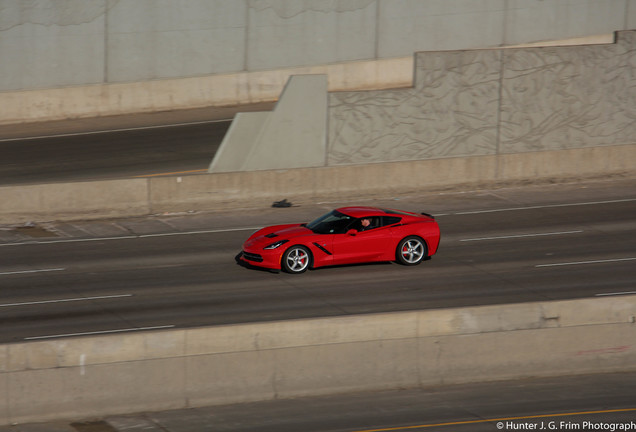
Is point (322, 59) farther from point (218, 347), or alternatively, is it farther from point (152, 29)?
point (218, 347)

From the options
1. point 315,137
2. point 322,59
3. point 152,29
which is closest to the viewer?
point 315,137

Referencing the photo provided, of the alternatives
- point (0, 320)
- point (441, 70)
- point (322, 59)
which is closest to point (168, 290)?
point (0, 320)

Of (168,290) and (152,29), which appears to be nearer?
(168,290)

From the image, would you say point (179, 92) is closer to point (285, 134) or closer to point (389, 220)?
point (285, 134)

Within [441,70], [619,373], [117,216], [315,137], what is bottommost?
[619,373]

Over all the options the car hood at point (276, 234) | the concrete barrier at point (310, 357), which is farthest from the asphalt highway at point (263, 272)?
the concrete barrier at point (310, 357)

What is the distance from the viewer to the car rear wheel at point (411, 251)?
18.9 metres

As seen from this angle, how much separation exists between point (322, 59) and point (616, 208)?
15.3m

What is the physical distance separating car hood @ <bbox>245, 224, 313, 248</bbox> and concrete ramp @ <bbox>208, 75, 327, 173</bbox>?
6.68 m

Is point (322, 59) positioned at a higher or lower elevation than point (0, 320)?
higher

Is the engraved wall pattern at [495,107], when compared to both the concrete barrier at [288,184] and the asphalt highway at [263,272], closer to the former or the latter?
the concrete barrier at [288,184]

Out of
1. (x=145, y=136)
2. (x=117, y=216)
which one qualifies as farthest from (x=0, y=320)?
(x=145, y=136)

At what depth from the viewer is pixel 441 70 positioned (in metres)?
26.5

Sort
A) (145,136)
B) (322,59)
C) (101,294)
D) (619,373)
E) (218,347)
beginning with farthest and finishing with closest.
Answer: (322,59), (145,136), (101,294), (619,373), (218,347)
